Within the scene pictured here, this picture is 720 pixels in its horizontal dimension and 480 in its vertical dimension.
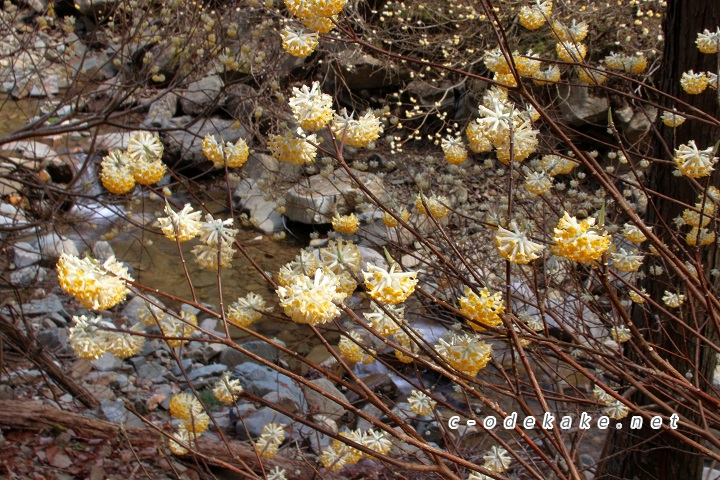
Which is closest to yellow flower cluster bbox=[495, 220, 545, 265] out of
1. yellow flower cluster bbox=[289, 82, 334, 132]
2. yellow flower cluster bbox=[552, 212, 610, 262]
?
yellow flower cluster bbox=[552, 212, 610, 262]

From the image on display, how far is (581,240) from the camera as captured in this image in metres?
1.30

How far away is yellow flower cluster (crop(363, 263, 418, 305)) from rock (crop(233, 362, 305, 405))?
3880 mm

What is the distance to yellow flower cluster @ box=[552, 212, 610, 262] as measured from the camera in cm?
129

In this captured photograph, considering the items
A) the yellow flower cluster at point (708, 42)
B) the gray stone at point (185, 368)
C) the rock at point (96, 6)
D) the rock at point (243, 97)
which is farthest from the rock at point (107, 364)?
the yellow flower cluster at point (708, 42)

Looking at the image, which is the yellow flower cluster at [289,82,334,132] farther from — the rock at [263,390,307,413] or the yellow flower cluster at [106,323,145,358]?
the rock at [263,390,307,413]

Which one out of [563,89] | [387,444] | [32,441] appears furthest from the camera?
[563,89]

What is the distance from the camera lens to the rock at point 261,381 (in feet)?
17.2

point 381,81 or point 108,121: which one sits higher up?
point 381,81

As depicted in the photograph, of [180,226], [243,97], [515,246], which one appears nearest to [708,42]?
[515,246]

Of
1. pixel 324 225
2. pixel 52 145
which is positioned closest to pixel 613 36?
pixel 324 225

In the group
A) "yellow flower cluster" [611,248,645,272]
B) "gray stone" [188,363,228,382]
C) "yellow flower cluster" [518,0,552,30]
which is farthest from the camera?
"gray stone" [188,363,228,382]

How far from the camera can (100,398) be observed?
469cm

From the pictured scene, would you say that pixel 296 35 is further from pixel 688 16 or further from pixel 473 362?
pixel 688 16

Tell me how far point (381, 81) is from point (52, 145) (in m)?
5.47
